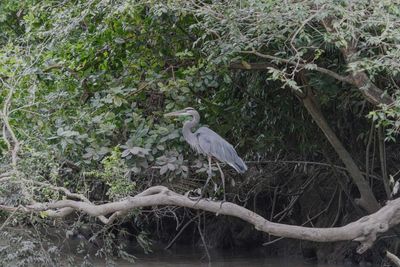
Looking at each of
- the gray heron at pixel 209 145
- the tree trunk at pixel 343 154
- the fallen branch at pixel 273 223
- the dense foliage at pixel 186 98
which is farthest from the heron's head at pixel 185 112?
the fallen branch at pixel 273 223

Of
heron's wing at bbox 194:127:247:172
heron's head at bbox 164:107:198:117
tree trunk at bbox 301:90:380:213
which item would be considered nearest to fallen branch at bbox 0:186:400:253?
heron's wing at bbox 194:127:247:172

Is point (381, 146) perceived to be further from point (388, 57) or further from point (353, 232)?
point (353, 232)

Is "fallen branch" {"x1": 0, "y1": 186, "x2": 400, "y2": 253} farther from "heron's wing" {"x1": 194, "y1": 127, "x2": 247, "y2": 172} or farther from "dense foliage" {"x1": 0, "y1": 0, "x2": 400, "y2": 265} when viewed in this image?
"heron's wing" {"x1": 194, "y1": 127, "x2": 247, "y2": 172}

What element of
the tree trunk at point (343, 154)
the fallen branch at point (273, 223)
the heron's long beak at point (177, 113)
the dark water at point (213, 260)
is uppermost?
the fallen branch at point (273, 223)

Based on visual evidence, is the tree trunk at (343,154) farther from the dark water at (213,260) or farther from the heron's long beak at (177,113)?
the dark water at (213,260)

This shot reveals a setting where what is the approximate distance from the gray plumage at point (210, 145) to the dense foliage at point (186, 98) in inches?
9.4

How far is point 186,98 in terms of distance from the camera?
9070mm

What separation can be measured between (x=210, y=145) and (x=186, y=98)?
0.84m

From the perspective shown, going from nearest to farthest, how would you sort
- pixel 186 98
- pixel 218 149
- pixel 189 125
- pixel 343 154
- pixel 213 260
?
pixel 218 149, pixel 189 125, pixel 186 98, pixel 343 154, pixel 213 260

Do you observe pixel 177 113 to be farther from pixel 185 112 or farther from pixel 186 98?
pixel 186 98

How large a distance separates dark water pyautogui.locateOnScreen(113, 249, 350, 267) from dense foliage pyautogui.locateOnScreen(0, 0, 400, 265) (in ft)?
2.36

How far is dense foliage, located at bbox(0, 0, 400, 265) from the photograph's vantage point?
7.64 metres

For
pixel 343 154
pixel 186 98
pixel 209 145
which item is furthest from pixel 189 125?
pixel 343 154

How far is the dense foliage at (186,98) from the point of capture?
25.1ft
